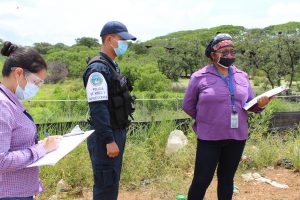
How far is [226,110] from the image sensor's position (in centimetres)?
272

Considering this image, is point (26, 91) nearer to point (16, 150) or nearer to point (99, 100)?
point (16, 150)

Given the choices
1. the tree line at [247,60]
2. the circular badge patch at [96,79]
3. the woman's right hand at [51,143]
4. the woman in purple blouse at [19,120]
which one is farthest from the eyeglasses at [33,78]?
the tree line at [247,60]

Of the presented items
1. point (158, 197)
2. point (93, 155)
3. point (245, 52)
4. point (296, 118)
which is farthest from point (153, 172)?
point (245, 52)

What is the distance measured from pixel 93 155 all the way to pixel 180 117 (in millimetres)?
3122

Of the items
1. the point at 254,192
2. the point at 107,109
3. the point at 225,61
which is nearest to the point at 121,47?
the point at 107,109

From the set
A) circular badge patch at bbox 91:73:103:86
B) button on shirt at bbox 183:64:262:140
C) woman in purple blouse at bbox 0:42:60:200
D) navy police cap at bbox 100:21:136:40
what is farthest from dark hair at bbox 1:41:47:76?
button on shirt at bbox 183:64:262:140

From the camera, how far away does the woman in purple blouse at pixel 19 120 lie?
1601 millimetres

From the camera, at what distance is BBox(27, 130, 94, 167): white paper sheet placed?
164 centimetres

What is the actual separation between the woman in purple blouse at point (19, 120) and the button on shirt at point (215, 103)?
137cm

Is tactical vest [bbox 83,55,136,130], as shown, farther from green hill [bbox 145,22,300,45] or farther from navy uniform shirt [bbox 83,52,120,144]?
green hill [bbox 145,22,300,45]

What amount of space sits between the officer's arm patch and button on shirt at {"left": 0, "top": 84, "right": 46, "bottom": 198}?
66 centimetres

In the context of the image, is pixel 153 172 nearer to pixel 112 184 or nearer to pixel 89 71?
pixel 112 184

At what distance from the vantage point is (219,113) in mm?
2730

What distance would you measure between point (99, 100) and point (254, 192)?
226cm
